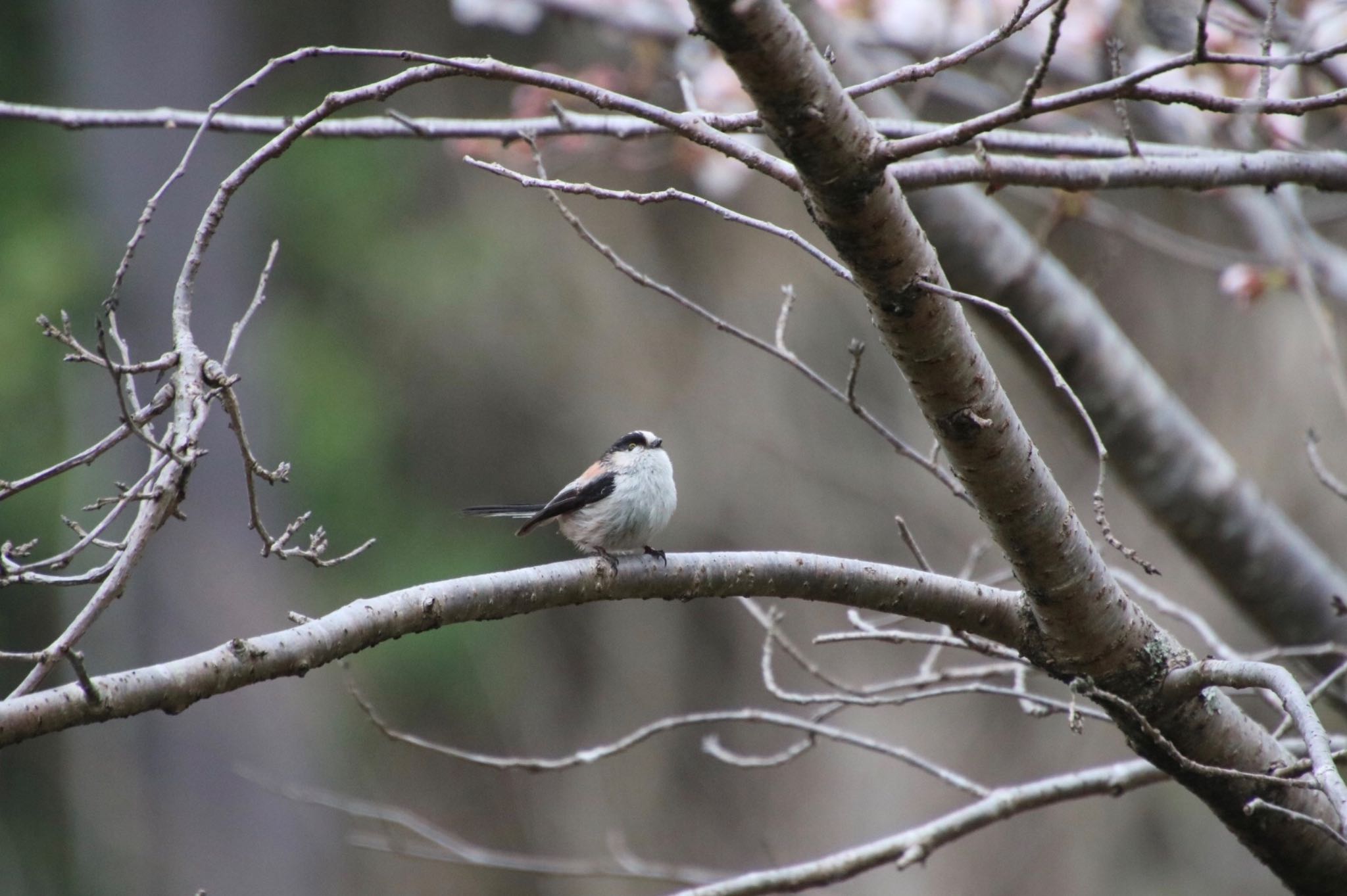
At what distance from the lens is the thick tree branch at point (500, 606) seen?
1.60 metres

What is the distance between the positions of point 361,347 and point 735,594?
1026cm

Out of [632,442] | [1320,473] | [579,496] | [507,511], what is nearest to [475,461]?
[632,442]

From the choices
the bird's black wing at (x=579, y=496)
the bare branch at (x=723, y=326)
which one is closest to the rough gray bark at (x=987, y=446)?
the bare branch at (x=723, y=326)

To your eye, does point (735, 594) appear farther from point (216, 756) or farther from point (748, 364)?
point (748, 364)

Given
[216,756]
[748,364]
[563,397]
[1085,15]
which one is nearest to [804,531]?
[748,364]

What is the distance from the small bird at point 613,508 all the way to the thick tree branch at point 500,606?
83cm

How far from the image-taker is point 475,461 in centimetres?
1277

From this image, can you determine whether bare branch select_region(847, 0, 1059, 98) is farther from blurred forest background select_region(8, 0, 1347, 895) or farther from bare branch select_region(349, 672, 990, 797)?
blurred forest background select_region(8, 0, 1347, 895)

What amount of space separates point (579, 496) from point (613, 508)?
18cm

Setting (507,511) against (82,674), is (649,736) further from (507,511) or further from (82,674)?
(82,674)

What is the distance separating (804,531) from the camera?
10.1m

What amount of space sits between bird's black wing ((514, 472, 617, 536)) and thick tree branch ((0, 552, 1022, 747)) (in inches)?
41.1

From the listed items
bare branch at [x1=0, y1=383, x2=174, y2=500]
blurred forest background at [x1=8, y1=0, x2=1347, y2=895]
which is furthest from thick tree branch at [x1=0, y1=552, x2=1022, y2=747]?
blurred forest background at [x1=8, y1=0, x2=1347, y2=895]

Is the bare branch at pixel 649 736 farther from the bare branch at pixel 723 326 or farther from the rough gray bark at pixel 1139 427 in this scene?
the rough gray bark at pixel 1139 427
